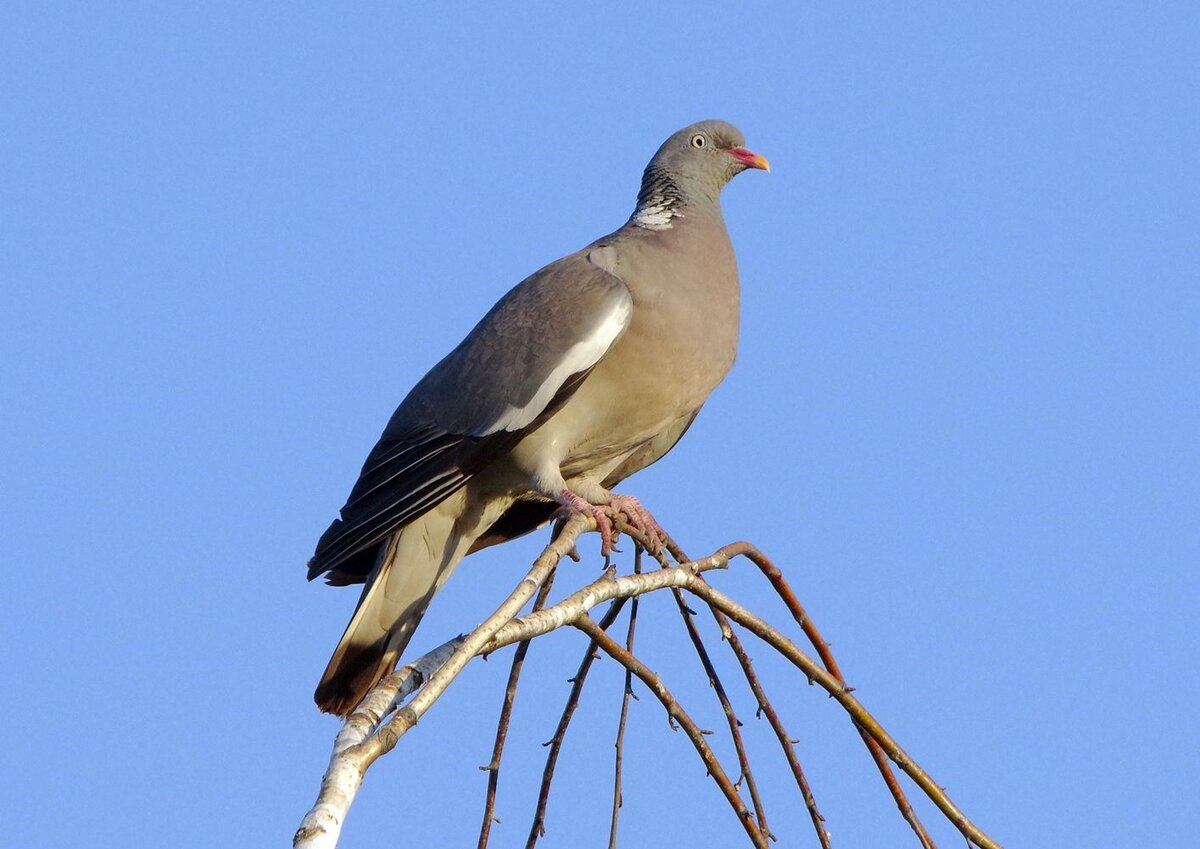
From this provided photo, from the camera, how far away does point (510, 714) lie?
129 inches

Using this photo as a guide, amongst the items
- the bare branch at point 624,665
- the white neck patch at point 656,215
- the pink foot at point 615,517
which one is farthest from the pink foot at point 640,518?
the white neck patch at point 656,215

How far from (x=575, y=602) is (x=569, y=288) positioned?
183 centimetres

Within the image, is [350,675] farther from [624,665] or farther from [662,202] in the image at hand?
[662,202]

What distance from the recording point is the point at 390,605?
14.4 ft

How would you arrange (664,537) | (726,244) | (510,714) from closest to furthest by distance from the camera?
(510,714)
(664,537)
(726,244)

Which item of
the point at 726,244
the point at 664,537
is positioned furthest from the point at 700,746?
the point at 726,244

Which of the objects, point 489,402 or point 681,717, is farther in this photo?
point 489,402

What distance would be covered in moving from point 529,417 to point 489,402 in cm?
16

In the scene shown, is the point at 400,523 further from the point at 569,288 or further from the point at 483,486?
the point at 569,288

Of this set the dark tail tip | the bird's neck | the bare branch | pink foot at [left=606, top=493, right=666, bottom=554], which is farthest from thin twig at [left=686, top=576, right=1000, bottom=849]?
the bird's neck

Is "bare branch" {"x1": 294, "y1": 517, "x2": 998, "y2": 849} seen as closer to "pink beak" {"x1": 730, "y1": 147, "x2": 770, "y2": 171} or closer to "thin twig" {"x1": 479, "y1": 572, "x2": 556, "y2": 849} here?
"thin twig" {"x1": 479, "y1": 572, "x2": 556, "y2": 849}

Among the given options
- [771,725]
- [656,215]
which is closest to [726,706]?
[771,725]

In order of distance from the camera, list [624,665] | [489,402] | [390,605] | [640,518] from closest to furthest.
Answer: [624,665] < [640,518] < [390,605] < [489,402]

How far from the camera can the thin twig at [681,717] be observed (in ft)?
9.61
